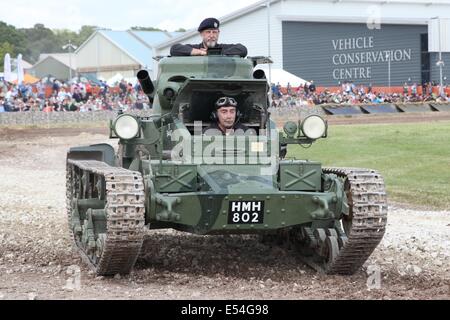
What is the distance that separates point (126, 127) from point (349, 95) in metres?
42.6

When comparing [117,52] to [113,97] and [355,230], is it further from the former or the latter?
[355,230]

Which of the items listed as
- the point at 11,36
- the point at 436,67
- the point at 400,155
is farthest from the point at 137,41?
the point at 400,155

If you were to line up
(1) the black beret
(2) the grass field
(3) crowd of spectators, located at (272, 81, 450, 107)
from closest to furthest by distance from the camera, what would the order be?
(1) the black beret → (2) the grass field → (3) crowd of spectators, located at (272, 81, 450, 107)

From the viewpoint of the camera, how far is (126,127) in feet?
35.4

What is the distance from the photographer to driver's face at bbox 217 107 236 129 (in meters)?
11.0

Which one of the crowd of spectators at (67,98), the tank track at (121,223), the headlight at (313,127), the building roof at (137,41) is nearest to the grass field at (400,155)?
the headlight at (313,127)

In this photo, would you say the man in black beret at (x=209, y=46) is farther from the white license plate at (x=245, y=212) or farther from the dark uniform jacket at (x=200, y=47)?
the white license plate at (x=245, y=212)

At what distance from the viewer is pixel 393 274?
10227mm

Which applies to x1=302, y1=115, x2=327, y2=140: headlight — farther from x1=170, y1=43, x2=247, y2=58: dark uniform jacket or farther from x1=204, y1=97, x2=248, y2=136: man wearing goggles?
x1=170, y1=43, x2=247, y2=58: dark uniform jacket

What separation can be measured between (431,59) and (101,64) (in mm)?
34407

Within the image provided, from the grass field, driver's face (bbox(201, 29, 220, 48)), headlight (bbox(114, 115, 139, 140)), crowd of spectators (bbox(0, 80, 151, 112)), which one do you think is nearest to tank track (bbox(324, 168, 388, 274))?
headlight (bbox(114, 115, 139, 140))

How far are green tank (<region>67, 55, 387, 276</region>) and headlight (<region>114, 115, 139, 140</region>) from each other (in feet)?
0.04

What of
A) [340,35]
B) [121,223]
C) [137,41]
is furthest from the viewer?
[137,41]

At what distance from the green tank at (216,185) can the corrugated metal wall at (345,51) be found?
165 ft
